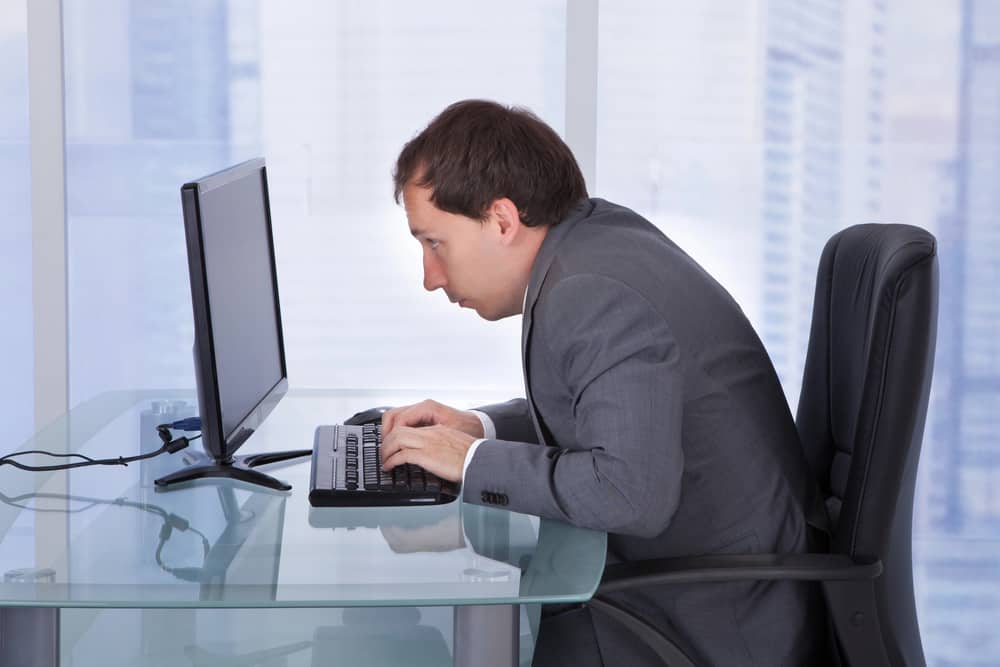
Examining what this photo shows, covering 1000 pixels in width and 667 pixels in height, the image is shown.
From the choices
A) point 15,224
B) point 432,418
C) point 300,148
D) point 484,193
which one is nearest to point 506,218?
point 484,193

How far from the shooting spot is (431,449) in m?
1.85

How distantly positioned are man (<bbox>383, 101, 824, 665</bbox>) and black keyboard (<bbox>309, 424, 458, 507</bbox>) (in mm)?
41

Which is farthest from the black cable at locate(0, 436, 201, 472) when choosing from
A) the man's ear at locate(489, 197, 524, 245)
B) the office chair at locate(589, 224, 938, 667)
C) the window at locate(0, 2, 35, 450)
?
the window at locate(0, 2, 35, 450)

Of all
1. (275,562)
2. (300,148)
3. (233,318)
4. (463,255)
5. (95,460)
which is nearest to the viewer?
(275,562)

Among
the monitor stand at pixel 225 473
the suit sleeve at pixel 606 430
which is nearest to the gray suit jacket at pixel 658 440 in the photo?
the suit sleeve at pixel 606 430

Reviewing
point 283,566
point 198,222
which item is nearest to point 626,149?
point 198,222

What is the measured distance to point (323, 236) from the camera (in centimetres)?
368

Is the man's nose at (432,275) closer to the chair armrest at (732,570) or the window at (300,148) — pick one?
the chair armrest at (732,570)

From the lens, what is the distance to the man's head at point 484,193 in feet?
6.18

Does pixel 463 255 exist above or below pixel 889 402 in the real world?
above

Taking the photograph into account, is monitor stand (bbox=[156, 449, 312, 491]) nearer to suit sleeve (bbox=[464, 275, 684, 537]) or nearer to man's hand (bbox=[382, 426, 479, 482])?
man's hand (bbox=[382, 426, 479, 482])

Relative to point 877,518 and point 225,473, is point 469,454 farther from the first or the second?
point 877,518

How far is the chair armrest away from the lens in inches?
66.5

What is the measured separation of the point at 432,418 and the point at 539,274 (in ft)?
1.47
